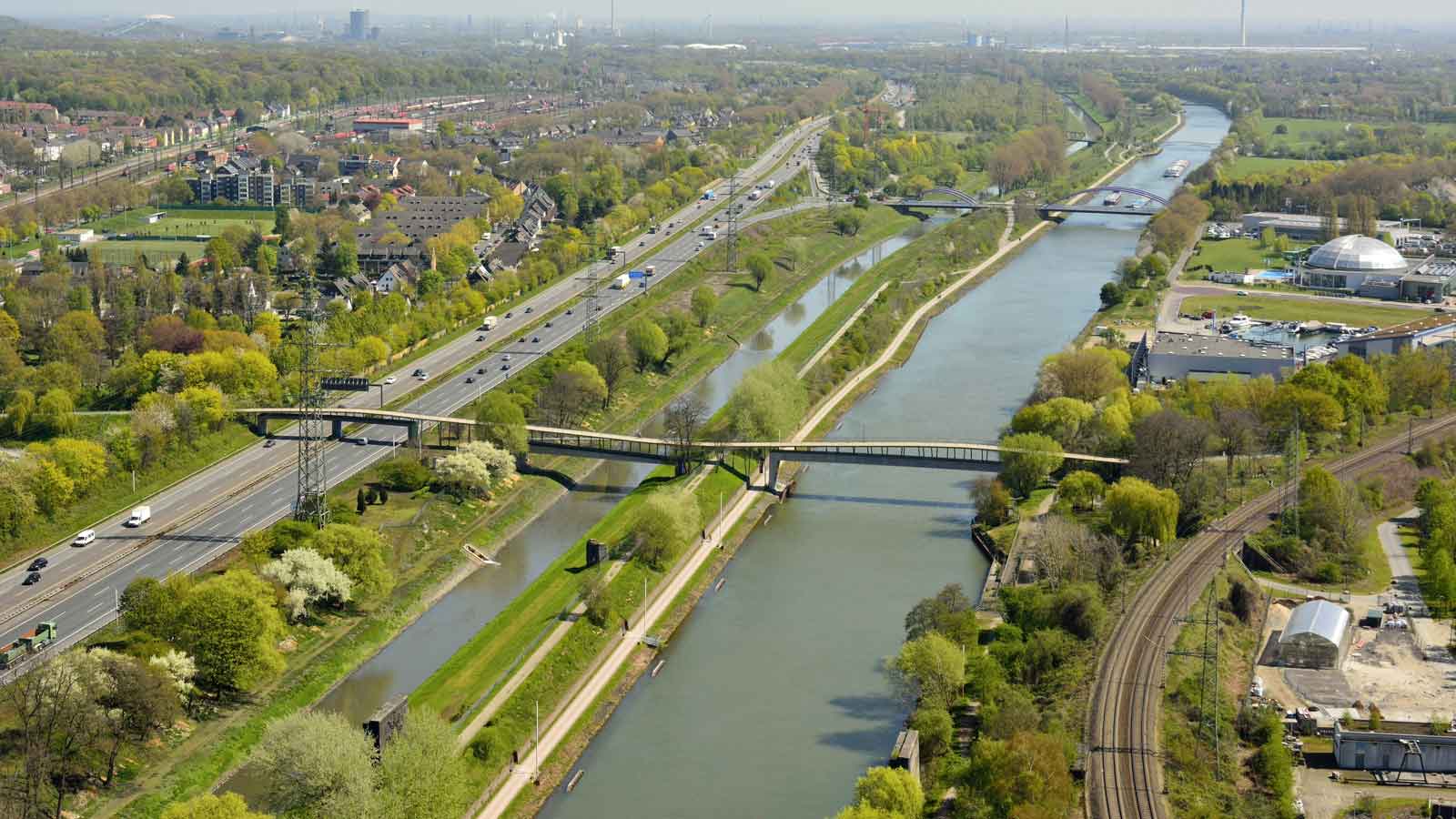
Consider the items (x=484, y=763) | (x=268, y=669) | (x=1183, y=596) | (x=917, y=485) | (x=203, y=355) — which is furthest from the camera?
(x=203, y=355)

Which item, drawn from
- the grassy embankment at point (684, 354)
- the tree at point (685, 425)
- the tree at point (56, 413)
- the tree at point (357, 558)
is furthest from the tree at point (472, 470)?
the tree at point (56, 413)

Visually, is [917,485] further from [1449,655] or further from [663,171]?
[663,171]

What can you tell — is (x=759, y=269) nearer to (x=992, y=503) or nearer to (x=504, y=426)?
(x=504, y=426)

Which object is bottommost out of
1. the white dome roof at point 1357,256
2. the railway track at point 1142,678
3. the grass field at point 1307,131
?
the railway track at point 1142,678

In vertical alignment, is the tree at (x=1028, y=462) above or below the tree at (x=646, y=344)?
below

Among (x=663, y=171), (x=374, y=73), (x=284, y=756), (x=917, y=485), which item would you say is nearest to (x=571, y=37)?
(x=374, y=73)

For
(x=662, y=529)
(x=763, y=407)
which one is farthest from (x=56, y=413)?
(x=763, y=407)

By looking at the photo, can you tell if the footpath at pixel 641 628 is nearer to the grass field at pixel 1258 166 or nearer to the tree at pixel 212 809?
the tree at pixel 212 809
